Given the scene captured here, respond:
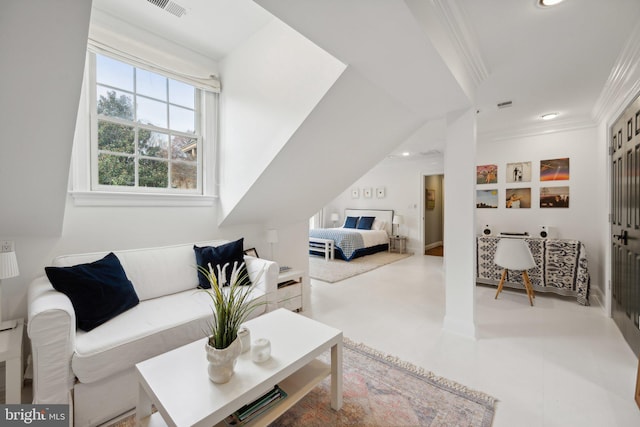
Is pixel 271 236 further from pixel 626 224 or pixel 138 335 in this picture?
pixel 626 224

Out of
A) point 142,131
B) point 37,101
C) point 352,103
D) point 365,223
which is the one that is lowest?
point 365,223

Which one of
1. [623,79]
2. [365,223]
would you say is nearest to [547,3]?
[623,79]

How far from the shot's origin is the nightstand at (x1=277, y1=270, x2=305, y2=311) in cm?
286

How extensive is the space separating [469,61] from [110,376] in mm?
3137

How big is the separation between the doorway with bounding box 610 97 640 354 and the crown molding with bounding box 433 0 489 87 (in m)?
1.20

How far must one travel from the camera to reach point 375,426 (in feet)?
4.89

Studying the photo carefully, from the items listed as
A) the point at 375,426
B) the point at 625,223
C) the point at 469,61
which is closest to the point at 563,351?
the point at 625,223

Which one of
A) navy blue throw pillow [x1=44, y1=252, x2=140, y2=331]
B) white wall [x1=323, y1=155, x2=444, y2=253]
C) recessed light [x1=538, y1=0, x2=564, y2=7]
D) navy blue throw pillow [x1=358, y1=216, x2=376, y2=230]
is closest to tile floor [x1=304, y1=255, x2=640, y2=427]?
navy blue throw pillow [x1=44, y1=252, x2=140, y2=331]

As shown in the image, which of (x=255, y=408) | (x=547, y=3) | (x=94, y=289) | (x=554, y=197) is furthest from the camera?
(x=554, y=197)

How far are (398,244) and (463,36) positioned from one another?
5.68 metres

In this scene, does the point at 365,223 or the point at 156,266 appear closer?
the point at 156,266

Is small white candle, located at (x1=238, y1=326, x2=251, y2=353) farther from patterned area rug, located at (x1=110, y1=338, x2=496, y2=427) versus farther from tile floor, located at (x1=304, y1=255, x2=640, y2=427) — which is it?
tile floor, located at (x1=304, y1=255, x2=640, y2=427)

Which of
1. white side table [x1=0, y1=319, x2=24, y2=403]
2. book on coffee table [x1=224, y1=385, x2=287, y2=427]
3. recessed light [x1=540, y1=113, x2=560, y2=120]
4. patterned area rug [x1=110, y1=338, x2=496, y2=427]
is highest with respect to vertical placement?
recessed light [x1=540, y1=113, x2=560, y2=120]

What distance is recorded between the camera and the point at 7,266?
1.62m
